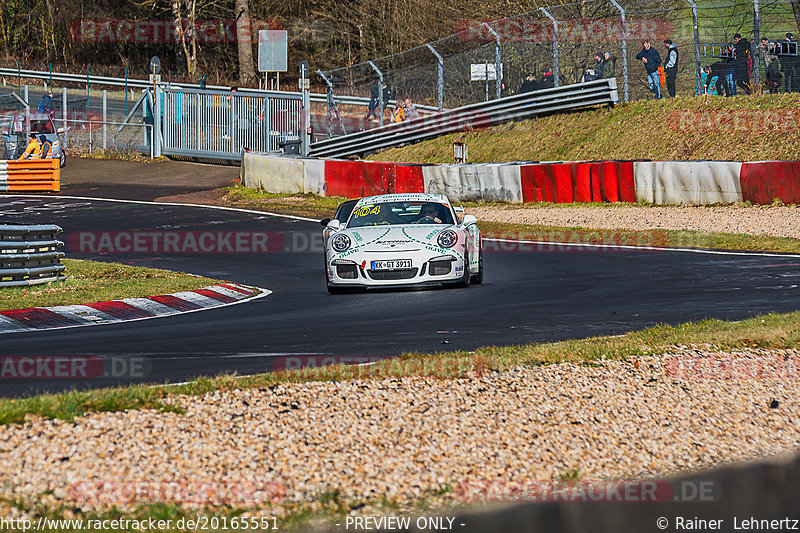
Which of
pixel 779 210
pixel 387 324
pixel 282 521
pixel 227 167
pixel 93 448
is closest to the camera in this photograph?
pixel 282 521

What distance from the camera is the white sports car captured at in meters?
13.4

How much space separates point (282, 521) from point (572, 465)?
1.72 metres

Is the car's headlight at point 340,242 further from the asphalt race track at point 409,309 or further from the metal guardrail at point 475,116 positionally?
the metal guardrail at point 475,116

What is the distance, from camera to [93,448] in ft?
18.5

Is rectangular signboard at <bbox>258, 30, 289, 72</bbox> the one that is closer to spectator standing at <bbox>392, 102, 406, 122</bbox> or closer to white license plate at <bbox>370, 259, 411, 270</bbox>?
spectator standing at <bbox>392, 102, 406, 122</bbox>

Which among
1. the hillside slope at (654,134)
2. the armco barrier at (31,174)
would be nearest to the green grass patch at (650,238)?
the hillside slope at (654,134)

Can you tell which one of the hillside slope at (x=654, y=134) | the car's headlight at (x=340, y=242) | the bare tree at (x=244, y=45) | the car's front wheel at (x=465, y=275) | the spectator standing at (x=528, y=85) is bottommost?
the car's front wheel at (x=465, y=275)

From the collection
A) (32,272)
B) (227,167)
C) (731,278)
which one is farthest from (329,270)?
(227,167)

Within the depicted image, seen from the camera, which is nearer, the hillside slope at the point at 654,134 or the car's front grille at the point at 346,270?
the car's front grille at the point at 346,270

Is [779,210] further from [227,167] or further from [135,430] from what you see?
[227,167]

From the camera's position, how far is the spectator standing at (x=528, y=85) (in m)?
30.8

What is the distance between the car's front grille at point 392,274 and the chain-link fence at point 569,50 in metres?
15.9

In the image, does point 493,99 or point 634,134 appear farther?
point 493,99

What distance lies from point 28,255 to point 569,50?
19045mm
